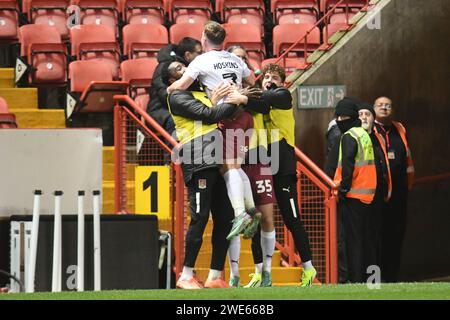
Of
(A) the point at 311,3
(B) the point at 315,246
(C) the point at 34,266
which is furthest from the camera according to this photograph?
(A) the point at 311,3

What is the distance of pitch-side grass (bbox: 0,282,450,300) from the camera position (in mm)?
10523

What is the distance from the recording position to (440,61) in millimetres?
18531

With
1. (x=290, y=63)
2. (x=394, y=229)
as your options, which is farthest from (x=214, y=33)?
(x=290, y=63)

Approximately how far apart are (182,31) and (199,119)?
6844mm

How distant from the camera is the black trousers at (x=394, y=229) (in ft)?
53.2

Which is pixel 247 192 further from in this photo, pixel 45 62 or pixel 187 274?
pixel 45 62

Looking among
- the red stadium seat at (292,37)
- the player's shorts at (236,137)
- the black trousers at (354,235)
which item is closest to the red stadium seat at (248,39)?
the red stadium seat at (292,37)

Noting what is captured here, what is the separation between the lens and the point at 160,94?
608 inches

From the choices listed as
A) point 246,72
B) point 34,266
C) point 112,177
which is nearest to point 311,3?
point 112,177

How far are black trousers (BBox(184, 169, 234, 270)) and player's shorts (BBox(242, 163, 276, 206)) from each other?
27cm

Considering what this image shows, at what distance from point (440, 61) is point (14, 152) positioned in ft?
23.2

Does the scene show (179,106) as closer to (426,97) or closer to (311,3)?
(426,97)

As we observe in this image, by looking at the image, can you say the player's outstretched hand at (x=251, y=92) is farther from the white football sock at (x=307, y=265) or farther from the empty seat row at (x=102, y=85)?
the empty seat row at (x=102, y=85)

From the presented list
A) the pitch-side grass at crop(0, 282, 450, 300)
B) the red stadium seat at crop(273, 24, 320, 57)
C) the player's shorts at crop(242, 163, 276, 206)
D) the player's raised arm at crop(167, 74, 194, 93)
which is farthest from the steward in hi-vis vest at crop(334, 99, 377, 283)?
the red stadium seat at crop(273, 24, 320, 57)
